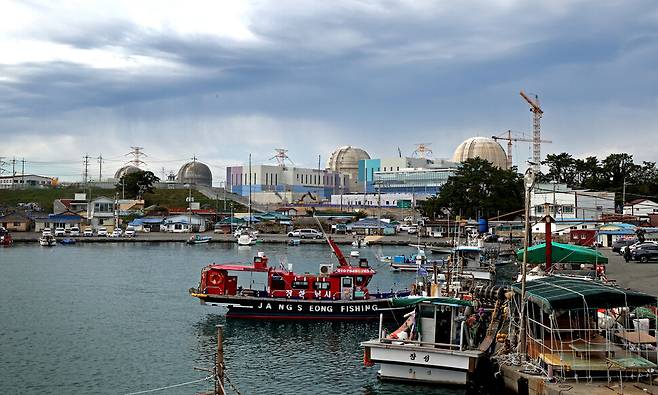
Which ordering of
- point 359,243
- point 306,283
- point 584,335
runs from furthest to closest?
point 359,243 < point 306,283 < point 584,335

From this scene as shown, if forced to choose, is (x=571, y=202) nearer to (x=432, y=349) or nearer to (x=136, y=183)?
(x=432, y=349)

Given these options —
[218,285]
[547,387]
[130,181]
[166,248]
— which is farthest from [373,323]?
[130,181]

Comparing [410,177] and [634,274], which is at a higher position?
[410,177]

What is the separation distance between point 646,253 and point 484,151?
125m

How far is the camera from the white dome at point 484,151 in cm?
18375

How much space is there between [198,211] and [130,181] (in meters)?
22.8

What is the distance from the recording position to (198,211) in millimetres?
144500

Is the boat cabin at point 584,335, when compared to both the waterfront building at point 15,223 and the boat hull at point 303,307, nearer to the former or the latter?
the boat hull at point 303,307

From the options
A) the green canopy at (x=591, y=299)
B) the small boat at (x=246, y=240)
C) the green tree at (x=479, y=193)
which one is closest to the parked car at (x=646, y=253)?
the green canopy at (x=591, y=299)

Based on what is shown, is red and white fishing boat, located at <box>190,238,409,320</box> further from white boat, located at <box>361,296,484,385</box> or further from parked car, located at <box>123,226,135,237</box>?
parked car, located at <box>123,226,135,237</box>

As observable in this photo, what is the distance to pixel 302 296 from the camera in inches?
1620

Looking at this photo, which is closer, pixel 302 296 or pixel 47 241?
pixel 302 296

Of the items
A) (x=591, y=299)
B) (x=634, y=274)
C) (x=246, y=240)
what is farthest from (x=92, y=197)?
(x=591, y=299)

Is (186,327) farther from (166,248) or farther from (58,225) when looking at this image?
(58,225)
